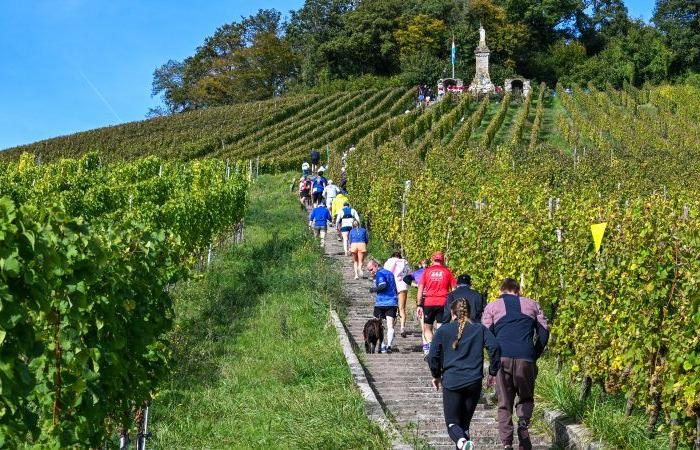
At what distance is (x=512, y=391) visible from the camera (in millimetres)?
8672

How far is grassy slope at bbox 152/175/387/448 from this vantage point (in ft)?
31.6

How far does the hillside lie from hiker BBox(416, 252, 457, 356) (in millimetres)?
35999

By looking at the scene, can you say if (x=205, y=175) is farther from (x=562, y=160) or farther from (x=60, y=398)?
(x=60, y=398)

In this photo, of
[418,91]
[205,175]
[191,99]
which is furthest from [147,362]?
[191,99]

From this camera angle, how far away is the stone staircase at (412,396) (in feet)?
30.3

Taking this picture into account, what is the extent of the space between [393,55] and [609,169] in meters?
51.0

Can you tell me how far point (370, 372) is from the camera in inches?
480

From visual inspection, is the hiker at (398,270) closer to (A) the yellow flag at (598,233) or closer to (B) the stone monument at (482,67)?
(A) the yellow flag at (598,233)

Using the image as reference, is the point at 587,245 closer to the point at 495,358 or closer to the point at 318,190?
the point at 495,358

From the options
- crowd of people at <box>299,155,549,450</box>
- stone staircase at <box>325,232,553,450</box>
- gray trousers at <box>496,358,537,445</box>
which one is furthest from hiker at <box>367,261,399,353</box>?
gray trousers at <box>496,358,537,445</box>

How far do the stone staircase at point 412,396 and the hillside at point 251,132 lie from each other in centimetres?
3401

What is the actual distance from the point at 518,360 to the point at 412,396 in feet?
8.90

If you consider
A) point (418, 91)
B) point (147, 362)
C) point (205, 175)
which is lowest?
point (147, 362)

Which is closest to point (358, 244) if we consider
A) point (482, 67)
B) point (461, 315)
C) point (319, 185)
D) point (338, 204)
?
point (338, 204)
